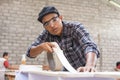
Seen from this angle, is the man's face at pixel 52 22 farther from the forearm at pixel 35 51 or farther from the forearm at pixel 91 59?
the forearm at pixel 91 59

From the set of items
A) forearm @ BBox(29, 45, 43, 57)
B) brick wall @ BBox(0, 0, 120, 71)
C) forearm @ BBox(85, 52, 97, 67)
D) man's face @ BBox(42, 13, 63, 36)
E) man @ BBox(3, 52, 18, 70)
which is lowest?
forearm @ BBox(85, 52, 97, 67)

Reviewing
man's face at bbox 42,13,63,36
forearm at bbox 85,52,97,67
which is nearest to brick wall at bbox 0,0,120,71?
man's face at bbox 42,13,63,36

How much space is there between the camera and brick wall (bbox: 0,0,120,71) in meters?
7.84

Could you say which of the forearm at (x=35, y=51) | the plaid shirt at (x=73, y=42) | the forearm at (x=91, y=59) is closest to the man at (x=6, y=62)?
the forearm at (x=35, y=51)

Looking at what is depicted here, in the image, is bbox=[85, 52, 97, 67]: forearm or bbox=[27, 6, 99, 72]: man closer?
bbox=[85, 52, 97, 67]: forearm

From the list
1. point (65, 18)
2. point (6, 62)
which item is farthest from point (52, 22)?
point (65, 18)

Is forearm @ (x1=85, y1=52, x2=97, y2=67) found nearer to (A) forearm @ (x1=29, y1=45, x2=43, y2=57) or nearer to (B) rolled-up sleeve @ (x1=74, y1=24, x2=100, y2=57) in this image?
(B) rolled-up sleeve @ (x1=74, y1=24, x2=100, y2=57)

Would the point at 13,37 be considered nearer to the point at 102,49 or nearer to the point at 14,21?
the point at 14,21

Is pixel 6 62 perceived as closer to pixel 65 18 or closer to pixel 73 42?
pixel 65 18

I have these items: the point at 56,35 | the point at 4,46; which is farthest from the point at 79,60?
the point at 4,46

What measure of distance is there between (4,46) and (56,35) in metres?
5.70

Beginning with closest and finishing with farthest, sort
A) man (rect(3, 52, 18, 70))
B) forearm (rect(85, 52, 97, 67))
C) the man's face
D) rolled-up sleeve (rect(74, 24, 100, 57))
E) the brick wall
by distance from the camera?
forearm (rect(85, 52, 97, 67)), rolled-up sleeve (rect(74, 24, 100, 57)), the man's face, man (rect(3, 52, 18, 70)), the brick wall

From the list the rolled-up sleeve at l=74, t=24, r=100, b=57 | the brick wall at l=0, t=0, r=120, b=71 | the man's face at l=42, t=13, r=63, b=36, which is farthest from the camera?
the brick wall at l=0, t=0, r=120, b=71

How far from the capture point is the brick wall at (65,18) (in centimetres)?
784
